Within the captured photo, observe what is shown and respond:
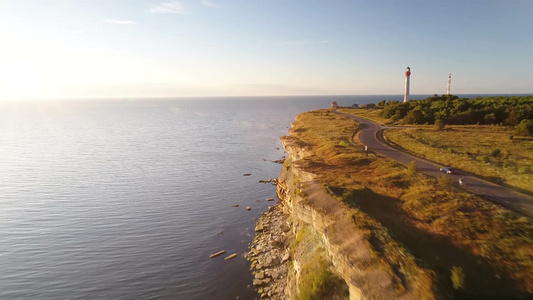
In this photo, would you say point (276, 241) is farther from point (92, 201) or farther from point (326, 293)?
point (92, 201)

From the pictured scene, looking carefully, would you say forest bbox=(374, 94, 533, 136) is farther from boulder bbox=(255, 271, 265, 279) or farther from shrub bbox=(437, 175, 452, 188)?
boulder bbox=(255, 271, 265, 279)

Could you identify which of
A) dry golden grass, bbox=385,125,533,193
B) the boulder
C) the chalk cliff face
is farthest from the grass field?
the boulder

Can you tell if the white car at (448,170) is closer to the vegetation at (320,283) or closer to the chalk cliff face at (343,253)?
the chalk cliff face at (343,253)

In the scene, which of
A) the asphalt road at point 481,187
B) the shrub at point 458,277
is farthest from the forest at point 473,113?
the shrub at point 458,277

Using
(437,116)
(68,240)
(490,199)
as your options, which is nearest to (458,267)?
(490,199)

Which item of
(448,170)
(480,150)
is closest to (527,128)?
(480,150)
